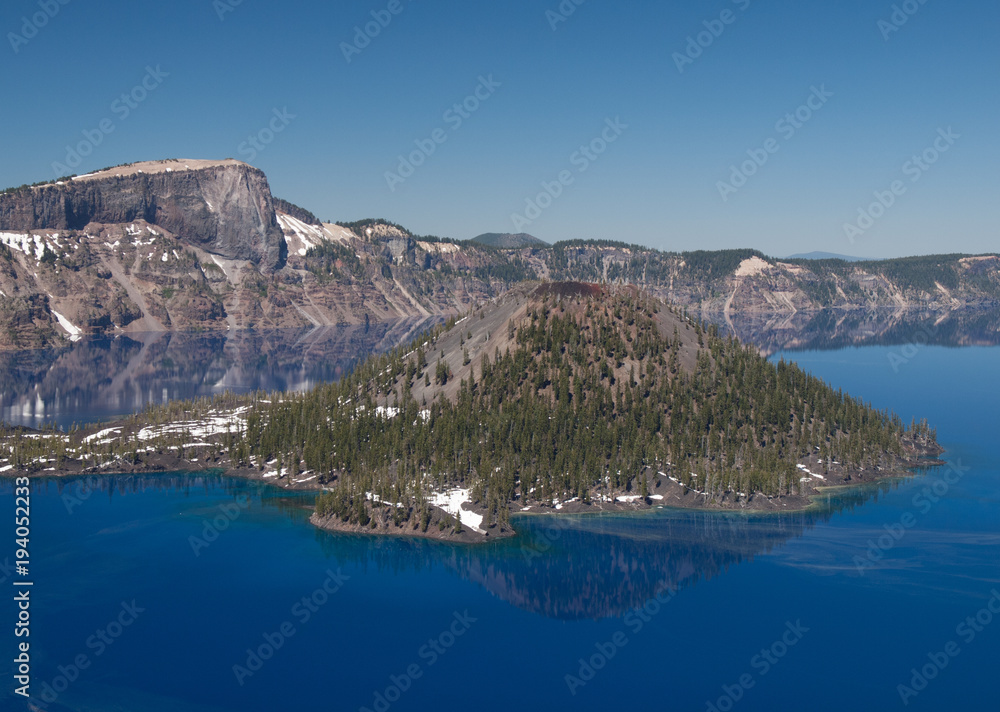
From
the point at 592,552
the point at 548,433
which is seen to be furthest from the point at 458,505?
the point at 548,433

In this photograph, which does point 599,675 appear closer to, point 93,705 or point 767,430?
point 93,705

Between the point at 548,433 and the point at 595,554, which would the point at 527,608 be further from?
the point at 548,433

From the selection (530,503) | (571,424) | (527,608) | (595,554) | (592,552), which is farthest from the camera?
(571,424)

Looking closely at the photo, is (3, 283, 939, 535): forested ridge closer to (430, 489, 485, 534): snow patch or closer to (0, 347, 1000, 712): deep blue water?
(430, 489, 485, 534): snow patch

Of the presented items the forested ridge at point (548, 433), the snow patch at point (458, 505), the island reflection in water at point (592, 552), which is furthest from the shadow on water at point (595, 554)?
the snow patch at point (458, 505)

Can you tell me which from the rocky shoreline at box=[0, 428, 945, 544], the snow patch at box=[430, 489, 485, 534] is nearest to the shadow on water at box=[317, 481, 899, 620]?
the rocky shoreline at box=[0, 428, 945, 544]

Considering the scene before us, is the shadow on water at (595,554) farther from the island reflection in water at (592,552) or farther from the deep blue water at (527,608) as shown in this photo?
the deep blue water at (527,608)
